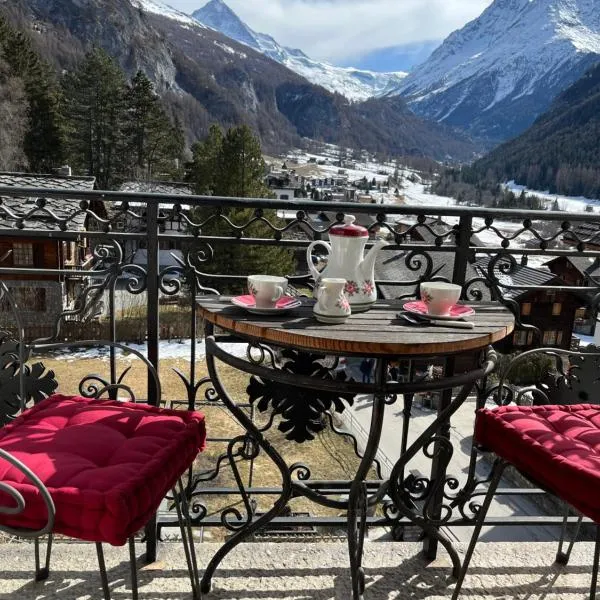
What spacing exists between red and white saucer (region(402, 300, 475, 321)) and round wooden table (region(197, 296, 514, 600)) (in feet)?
0.13

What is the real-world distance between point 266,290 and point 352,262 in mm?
245

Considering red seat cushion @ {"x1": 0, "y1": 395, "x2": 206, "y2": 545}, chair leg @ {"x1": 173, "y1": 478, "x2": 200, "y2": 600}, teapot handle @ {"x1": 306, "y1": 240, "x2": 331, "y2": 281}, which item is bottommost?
chair leg @ {"x1": 173, "y1": 478, "x2": 200, "y2": 600}

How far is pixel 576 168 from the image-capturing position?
99812mm

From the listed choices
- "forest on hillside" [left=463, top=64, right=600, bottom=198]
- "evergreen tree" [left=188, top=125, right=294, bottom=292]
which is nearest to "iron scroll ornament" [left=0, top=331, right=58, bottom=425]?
"evergreen tree" [left=188, top=125, right=294, bottom=292]

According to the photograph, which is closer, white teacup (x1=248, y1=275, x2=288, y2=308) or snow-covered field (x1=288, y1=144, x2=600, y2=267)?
white teacup (x1=248, y1=275, x2=288, y2=308)

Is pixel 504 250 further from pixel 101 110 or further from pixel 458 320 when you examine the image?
pixel 101 110

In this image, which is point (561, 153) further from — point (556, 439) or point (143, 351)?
point (556, 439)

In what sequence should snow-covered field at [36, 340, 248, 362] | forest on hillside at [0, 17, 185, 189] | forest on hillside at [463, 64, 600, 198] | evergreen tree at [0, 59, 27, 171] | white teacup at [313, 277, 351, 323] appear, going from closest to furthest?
white teacup at [313, 277, 351, 323] < snow-covered field at [36, 340, 248, 362] < evergreen tree at [0, 59, 27, 171] < forest on hillside at [0, 17, 185, 189] < forest on hillside at [463, 64, 600, 198]

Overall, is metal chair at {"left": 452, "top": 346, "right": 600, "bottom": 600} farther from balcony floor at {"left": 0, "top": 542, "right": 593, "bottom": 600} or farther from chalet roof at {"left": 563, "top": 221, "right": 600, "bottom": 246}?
chalet roof at {"left": 563, "top": 221, "right": 600, "bottom": 246}

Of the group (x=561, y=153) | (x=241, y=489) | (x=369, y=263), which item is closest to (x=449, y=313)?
(x=369, y=263)

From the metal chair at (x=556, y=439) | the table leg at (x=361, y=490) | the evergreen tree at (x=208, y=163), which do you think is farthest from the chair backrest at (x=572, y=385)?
the evergreen tree at (x=208, y=163)

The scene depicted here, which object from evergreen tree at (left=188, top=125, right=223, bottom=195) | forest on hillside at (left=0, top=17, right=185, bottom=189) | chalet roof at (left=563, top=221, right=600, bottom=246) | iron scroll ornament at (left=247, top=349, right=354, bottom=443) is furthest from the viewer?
forest on hillside at (left=0, top=17, right=185, bottom=189)

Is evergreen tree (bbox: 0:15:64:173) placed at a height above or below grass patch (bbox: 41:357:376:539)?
above

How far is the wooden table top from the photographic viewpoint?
4.14ft
